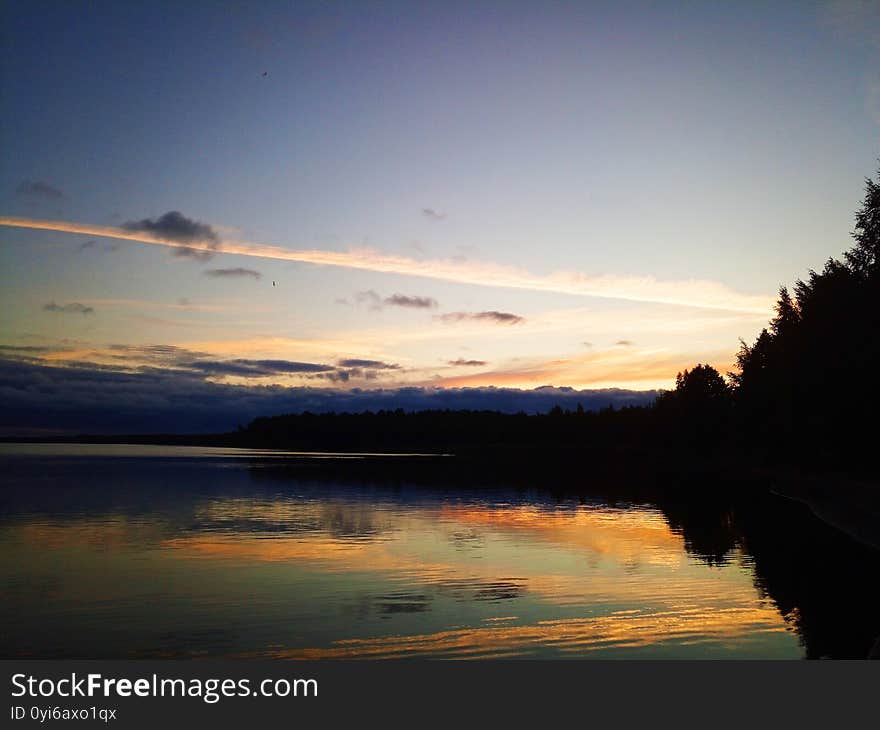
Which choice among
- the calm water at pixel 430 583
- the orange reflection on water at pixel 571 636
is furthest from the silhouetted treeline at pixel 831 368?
the orange reflection on water at pixel 571 636

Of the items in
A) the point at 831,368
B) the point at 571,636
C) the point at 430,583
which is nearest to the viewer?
the point at 571,636

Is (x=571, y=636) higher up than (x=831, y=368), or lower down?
lower down

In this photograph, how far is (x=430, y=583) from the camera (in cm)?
2783

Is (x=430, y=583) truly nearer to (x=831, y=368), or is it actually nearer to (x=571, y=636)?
(x=571, y=636)

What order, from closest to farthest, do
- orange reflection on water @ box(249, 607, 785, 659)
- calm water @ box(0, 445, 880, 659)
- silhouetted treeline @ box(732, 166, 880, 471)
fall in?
orange reflection on water @ box(249, 607, 785, 659) < calm water @ box(0, 445, 880, 659) < silhouetted treeline @ box(732, 166, 880, 471)

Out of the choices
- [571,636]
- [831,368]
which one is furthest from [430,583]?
[831,368]

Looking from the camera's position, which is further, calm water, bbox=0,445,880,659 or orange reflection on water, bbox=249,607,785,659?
calm water, bbox=0,445,880,659

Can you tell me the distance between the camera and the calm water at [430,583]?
1980 cm

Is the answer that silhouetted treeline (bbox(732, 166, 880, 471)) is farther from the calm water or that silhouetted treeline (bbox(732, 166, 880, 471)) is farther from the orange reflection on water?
the orange reflection on water

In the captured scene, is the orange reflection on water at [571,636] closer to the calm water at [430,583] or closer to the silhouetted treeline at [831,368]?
the calm water at [430,583]

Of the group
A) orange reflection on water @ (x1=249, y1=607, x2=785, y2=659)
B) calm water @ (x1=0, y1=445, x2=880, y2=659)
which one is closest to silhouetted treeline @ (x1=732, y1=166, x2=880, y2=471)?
calm water @ (x1=0, y1=445, x2=880, y2=659)

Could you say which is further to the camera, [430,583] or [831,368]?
[831,368]

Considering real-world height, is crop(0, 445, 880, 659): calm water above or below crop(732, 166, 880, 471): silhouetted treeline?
below

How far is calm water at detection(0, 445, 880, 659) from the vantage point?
1980 centimetres
